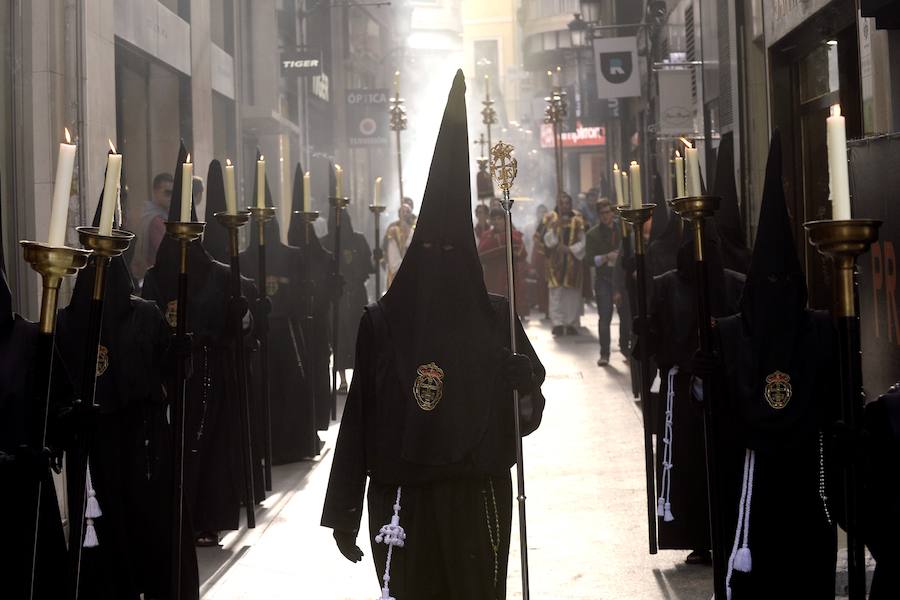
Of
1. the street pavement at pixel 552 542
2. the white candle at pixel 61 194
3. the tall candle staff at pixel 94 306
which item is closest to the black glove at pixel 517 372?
the tall candle staff at pixel 94 306

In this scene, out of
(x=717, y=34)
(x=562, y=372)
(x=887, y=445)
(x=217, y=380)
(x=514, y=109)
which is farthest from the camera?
(x=514, y=109)

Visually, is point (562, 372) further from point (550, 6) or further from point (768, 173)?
point (550, 6)

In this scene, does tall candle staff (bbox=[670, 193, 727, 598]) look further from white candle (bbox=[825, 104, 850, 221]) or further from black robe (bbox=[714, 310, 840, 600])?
white candle (bbox=[825, 104, 850, 221])

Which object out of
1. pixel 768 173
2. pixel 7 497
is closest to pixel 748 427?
pixel 768 173

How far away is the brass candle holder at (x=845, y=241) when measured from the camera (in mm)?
3523

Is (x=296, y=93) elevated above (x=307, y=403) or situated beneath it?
elevated above

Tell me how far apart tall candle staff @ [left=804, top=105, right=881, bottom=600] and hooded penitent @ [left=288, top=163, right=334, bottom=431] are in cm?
722

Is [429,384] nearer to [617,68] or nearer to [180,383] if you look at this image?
[180,383]

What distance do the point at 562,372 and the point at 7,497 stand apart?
39.7 ft

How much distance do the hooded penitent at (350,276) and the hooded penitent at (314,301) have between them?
2.55 meters

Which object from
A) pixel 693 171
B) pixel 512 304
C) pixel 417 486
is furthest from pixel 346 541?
pixel 693 171

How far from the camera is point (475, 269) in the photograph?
4.73 m

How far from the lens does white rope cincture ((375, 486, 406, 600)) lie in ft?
15.7

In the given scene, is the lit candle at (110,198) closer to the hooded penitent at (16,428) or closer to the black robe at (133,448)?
the hooded penitent at (16,428)
